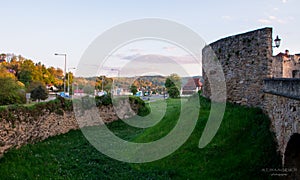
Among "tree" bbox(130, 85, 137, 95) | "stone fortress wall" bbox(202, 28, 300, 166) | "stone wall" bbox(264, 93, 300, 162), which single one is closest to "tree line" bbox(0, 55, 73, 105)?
"tree" bbox(130, 85, 137, 95)

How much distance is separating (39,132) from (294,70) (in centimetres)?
1237

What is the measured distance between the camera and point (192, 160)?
9109 mm

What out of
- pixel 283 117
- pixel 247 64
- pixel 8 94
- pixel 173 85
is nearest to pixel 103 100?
pixel 8 94

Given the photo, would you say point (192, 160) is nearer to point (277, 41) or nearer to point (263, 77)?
point (263, 77)

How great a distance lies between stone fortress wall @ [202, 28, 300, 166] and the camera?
260 inches

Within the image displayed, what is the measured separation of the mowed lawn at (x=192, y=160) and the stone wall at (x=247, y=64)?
0.63m

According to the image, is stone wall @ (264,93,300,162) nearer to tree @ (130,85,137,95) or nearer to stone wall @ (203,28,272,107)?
stone wall @ (203,28,272,107)

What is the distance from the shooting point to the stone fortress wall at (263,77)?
661cm

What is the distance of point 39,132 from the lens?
43.0 feet

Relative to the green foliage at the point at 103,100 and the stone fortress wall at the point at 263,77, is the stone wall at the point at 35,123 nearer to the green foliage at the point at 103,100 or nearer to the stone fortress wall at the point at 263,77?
the green foliage at the point at 103,100

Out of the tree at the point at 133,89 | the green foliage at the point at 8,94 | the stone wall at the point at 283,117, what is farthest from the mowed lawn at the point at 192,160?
the tree at the point at 133,89

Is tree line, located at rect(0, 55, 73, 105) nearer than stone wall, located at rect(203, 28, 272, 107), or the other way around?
stone wall, located at rect(203, 28, 272, 107)

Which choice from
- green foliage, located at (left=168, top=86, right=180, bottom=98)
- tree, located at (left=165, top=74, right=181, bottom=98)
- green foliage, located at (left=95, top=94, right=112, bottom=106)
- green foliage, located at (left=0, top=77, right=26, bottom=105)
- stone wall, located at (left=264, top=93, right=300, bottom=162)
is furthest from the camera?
tree, located at (left=165, top=74, right=181, bottom=98)

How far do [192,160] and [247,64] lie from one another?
4748 millimetres
